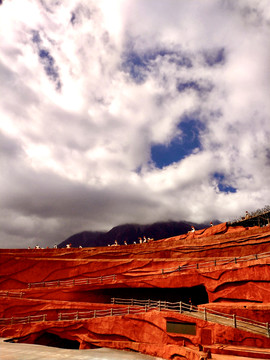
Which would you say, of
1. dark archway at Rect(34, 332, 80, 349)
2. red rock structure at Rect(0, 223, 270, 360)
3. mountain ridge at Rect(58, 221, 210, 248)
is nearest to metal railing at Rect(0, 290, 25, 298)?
red rock structure at Rect(0, 223, 270, 360)

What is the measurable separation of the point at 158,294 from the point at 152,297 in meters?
0.73

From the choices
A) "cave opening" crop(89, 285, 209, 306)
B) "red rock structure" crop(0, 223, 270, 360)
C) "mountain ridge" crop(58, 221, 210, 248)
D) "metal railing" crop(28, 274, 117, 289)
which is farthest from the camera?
"mountain ridge" crop(58, 221, 210, 248)

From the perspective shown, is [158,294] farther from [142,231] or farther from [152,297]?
[142,231]

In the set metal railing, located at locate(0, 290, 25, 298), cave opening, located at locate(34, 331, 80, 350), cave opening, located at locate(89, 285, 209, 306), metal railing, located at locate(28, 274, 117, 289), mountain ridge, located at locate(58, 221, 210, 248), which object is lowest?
cave opening, located at locate(34, 331, 80, 350)

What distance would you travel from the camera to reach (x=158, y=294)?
2427cm

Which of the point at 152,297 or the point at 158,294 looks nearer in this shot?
the point at 158,294

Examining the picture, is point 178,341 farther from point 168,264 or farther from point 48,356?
point 168,264

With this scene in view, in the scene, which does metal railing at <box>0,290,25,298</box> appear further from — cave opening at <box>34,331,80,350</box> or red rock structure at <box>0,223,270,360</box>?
cave opening at <box>34,331,80,350</box>

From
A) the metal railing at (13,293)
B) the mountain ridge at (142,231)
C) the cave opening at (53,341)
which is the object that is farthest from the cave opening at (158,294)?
the mountain ridge at (142,231)

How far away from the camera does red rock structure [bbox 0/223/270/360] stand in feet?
44.1

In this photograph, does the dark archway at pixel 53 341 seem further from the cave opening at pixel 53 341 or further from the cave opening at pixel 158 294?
the cave opening at pixel 158 294

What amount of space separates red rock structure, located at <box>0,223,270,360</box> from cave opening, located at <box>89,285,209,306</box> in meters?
0.09

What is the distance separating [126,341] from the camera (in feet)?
54.1

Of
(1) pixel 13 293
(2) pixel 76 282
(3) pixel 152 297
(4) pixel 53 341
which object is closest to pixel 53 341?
(4) pixel 53 341
